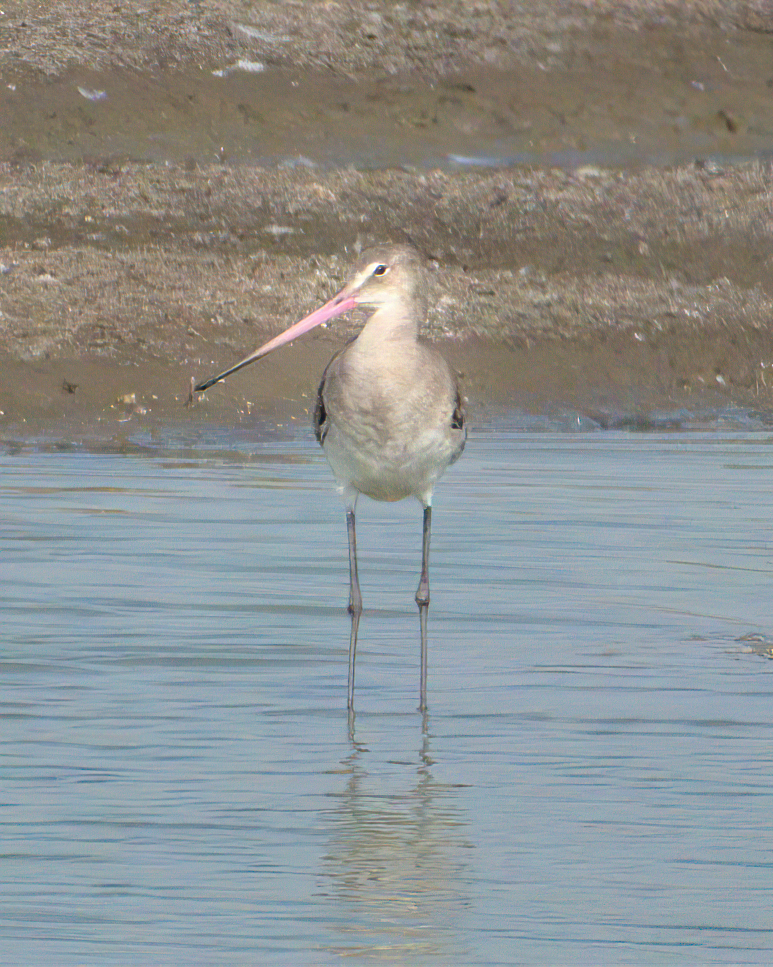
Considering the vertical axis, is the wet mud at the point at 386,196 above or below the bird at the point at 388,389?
below

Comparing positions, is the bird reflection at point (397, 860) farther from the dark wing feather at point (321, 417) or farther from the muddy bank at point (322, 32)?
the muddy bank at point (322, 32)

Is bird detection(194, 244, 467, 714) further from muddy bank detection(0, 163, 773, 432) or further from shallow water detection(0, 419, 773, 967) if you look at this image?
muddy bank detection(0, 163, 773, 432)

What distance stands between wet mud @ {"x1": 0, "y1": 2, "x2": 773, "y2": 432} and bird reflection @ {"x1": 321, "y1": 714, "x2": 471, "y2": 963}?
757 centimetres

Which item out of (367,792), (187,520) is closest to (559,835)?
(367,792)

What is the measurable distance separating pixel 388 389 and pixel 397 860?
2348 mm

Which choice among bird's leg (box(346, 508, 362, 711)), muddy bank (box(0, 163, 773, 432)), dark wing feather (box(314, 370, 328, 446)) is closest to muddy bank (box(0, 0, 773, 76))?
muddy bank (box(0, 163, 773, 432))

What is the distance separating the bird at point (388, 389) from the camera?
6328mm

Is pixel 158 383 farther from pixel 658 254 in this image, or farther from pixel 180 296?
pixel 658 254

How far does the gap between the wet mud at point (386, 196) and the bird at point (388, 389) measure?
19.2 feet

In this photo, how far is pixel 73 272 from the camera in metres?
14.2

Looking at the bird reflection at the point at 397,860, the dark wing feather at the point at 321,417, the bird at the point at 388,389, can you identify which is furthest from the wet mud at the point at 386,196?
the bird reflection at the point at 397,860

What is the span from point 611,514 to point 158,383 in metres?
4.53

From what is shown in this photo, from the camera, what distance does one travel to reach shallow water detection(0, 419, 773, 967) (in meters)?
3.86

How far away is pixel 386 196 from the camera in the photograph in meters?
15.8
